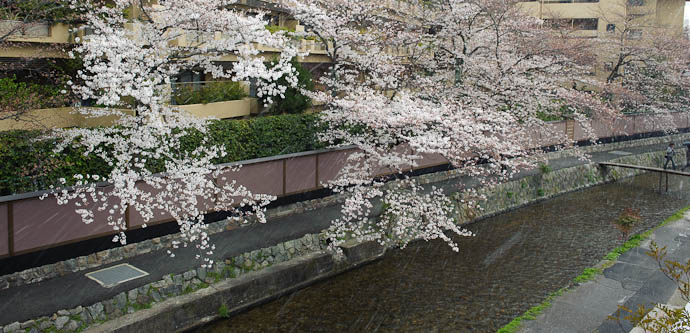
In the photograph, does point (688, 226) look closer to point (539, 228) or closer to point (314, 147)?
point (539, 228)

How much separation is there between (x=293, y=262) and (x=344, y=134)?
203 inches

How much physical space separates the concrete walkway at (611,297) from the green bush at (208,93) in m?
12.4

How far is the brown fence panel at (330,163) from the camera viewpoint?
634 inches

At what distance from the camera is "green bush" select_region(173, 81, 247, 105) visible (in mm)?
16906

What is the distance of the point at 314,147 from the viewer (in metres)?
17.0

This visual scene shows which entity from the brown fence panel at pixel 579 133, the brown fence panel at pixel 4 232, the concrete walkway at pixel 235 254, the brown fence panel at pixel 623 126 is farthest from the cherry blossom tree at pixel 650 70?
the brown fence panel at pixel 4 232

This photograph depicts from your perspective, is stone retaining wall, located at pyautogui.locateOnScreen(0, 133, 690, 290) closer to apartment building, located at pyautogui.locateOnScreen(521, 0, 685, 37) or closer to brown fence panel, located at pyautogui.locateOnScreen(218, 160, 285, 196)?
brown fence panel, located at pyautogui.locateOnScreen(218, 160, 285, 196)

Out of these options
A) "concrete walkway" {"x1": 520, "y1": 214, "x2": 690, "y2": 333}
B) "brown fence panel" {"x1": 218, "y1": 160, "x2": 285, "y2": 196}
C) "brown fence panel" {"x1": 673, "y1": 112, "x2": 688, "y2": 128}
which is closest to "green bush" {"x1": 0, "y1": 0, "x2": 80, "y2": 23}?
"brown fence panel" {"x1": 218, "y1": 160, "x2": 285, "y2": 196}

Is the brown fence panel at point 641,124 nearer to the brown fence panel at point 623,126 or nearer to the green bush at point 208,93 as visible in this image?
the brown fence panel at point 623,126

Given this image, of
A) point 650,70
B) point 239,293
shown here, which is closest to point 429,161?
point 239,293

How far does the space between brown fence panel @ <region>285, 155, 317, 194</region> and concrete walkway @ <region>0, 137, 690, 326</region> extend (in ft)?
3.50

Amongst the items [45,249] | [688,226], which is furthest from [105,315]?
[688,226]

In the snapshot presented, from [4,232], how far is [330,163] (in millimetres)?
9139

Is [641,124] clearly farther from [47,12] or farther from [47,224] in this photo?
[47,224]
